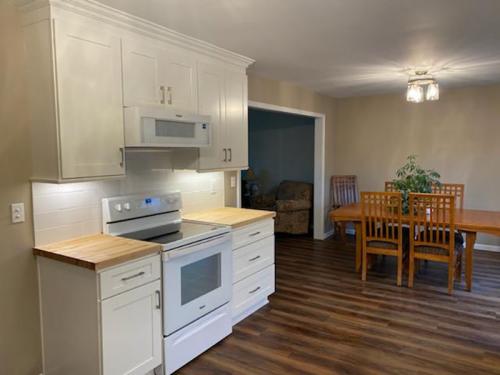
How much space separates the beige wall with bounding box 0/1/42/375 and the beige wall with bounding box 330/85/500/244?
17.0 feet

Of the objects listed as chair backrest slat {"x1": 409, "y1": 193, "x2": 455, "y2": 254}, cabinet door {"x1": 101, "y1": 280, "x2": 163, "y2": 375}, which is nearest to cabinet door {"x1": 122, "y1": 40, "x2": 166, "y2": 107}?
cabinet door {"x1": 101, "y1": 280, "x2": 163, "y2": 375}

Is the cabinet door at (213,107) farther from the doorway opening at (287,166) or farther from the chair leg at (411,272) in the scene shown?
the doorway opening at (287,166)

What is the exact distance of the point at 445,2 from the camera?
241cm

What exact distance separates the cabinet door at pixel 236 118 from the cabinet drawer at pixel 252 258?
77cm

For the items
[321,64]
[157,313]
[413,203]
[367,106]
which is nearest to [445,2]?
[321,64]

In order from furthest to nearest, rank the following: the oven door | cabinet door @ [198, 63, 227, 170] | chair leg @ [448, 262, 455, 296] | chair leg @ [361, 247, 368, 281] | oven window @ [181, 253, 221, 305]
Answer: chair leg @ [361, 247, 368, 281] < chair leg @ [448, 262, 455, 296] < cabinet door @ [198, 63, 227, 170] < oven window @ [181, 253, 221, 305] < the oven door

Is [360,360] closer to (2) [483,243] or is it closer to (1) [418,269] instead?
(1) [418,269]

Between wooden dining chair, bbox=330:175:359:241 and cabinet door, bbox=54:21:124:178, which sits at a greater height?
cabinet door, bbox=54:21:124:178

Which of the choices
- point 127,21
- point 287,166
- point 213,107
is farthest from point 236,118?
point 287,166

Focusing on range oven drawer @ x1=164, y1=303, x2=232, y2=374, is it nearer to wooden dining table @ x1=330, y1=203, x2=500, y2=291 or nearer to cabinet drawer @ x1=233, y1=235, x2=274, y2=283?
cabinet drawer @ x1=233, y1=235, x2=274, y2=283

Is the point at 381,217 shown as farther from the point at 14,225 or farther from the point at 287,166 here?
the point at 287,166

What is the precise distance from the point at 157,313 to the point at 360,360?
1.45 metres

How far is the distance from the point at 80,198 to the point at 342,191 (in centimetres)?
459

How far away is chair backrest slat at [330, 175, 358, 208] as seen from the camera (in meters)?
6.37
